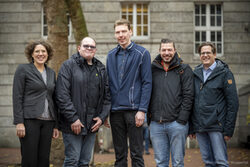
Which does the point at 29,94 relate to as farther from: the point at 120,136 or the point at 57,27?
the point at 57,27

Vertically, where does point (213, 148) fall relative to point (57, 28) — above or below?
below

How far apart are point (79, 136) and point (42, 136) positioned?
1.71 feet

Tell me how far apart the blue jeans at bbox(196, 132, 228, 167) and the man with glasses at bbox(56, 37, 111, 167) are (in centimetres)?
164

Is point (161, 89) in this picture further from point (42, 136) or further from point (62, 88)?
point (42, 136)

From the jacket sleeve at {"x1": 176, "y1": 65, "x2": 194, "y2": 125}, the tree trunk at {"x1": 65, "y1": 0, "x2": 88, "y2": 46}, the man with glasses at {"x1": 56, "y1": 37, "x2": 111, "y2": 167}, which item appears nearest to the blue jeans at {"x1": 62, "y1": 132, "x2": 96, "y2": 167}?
the man with glasses at {"x1": 56, "y1": 37, "x2": 111, "y2": 167}

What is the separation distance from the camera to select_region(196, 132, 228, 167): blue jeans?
4.79m

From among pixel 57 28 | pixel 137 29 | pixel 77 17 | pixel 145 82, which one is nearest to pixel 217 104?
pixel 145 82

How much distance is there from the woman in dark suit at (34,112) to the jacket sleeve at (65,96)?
0.41 ft

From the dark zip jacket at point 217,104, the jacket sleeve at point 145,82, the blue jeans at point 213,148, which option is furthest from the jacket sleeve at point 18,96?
the blue jeans at point 213,148

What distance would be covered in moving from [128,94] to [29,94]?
55.7 inches

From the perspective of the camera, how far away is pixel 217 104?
482cm

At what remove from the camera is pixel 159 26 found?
13578mm

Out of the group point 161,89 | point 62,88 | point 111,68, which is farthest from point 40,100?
point 161,89

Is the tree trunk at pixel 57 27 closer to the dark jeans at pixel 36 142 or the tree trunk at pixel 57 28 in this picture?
the tree trunk at pixel 57 28
